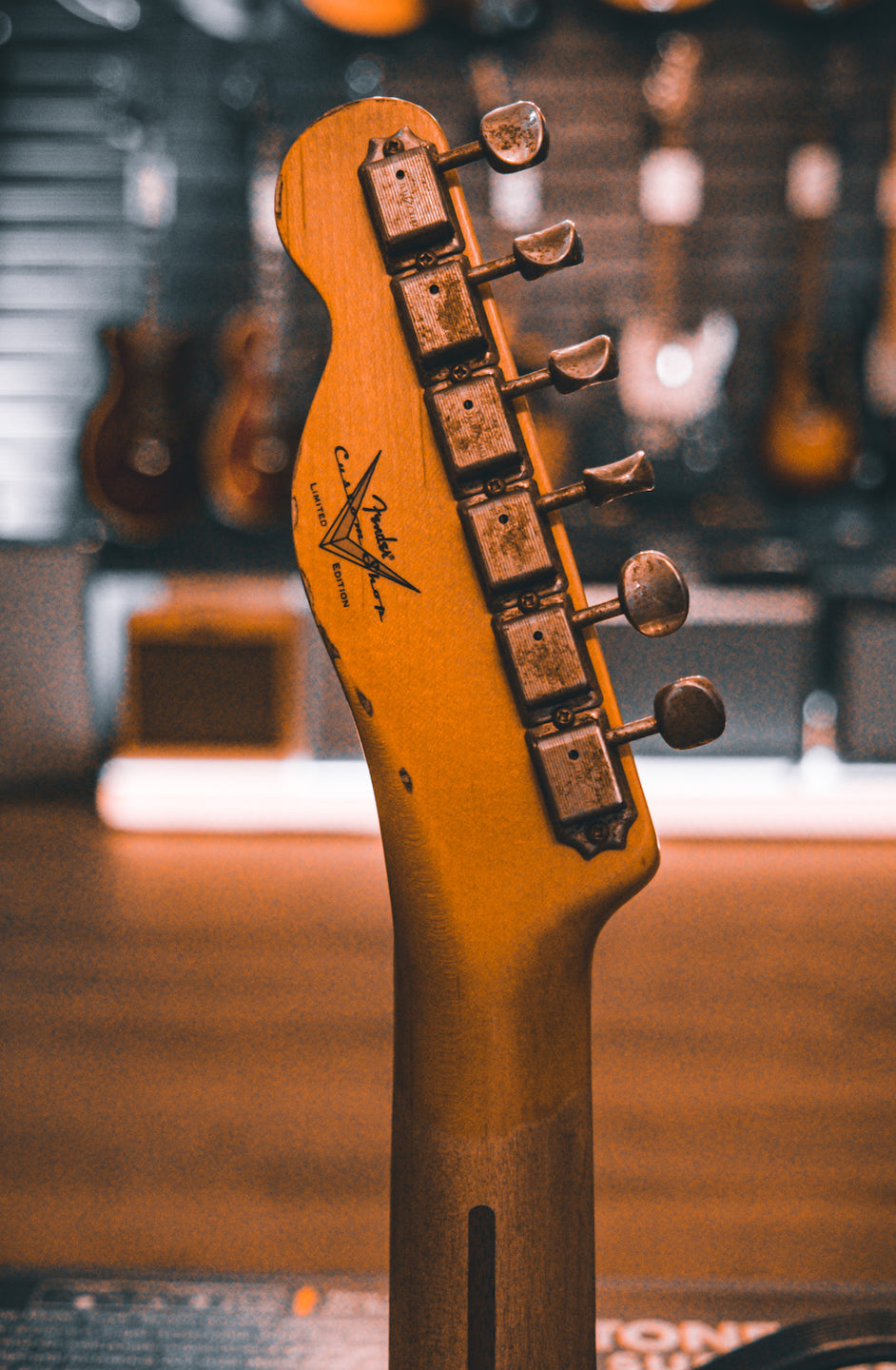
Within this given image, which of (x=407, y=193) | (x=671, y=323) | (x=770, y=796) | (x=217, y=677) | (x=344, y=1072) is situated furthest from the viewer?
(x=671, y=323)

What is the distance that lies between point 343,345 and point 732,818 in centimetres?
254

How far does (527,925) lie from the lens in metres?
0.50

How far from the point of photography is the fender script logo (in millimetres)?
492

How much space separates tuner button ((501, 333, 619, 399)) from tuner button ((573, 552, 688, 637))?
8 cm

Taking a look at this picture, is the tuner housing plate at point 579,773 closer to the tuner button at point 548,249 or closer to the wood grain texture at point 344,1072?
the tuner button at point 548,249

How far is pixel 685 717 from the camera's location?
0.48 m

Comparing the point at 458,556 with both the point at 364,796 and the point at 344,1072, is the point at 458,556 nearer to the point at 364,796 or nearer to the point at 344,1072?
the point at 344,1072

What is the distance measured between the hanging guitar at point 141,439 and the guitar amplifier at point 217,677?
34 centimetres

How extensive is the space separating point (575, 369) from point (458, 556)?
9cm

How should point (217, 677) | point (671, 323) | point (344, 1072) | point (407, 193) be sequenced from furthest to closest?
point (671, 323), point (217, 677), point (344, 1072), point (407, 193)

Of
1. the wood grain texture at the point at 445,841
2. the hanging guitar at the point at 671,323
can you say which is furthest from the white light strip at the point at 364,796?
the wood grain texture at the point at 445,841

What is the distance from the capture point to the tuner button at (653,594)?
1.60 feet

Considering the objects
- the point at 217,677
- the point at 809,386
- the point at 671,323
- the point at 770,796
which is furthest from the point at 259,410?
the point at 770,796

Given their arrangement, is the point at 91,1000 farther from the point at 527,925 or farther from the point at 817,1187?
the point at 527,925
